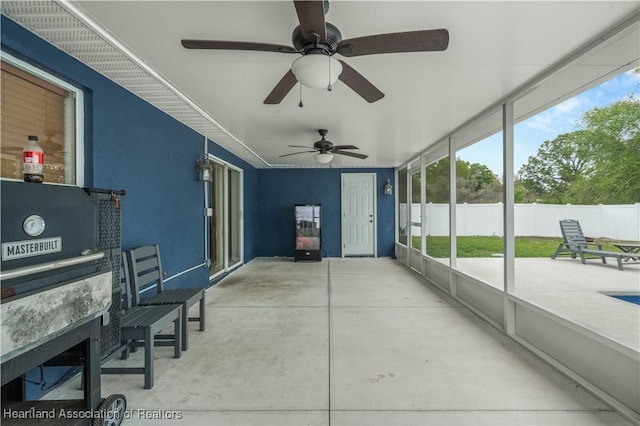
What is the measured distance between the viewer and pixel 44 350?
1290 millimetres

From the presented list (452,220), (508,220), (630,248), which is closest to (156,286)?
(508,220)

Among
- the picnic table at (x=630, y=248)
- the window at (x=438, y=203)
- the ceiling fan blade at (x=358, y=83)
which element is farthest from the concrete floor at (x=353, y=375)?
the window at (x=438, y=203)

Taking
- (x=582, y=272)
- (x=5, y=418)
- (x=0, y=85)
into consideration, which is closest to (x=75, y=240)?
(x=5, y=418)

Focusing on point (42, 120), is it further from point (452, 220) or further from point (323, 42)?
point (452, 220)

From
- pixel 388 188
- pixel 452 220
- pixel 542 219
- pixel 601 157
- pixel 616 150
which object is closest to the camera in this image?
pixel 616 150

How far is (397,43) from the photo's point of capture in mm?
1584

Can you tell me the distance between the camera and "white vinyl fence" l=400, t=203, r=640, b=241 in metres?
4.23

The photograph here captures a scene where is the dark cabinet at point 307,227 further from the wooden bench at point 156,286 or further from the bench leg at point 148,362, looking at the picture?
the bench leg at point 148,362

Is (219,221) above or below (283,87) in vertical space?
below

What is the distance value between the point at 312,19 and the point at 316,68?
257 millimetres

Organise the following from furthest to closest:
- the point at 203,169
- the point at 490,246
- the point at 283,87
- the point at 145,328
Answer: the point at 490,246, the point at 203,169, the point at 283,87, the point at 145,328

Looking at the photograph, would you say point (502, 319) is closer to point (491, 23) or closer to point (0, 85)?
point (491, 23)

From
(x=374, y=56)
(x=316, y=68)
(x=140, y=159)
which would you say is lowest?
(x=140, y=159)

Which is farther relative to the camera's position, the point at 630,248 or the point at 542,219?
the point at 542,219
